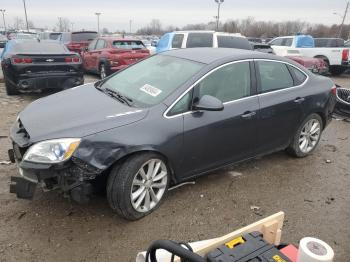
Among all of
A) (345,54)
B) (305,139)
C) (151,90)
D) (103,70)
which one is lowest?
(305,139)

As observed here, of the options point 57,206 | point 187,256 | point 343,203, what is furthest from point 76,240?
point 343,203

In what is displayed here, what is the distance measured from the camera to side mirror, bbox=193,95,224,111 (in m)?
3.17

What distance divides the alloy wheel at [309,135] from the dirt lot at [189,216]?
413mm

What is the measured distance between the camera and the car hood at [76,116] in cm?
284

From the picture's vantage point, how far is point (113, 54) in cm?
1016

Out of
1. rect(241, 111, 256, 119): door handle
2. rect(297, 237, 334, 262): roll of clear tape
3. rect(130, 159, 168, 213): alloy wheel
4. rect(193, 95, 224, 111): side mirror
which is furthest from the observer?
rect(241, 111, 256, 119): door handle

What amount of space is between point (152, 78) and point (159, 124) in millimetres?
823

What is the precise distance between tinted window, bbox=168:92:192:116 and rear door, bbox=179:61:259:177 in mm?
62

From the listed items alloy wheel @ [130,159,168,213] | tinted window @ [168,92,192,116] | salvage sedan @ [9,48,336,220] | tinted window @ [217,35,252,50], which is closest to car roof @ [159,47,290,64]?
salvage sedan @ [9,48,336,220]

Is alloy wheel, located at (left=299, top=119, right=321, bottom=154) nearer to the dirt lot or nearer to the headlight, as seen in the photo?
the dirt lot

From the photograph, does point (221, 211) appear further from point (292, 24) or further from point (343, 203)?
point (292, 24)

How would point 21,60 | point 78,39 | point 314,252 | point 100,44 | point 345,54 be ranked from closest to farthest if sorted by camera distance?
point 314,252 → point 21,60 → point 100,44 → point 345,54 → point 78,39

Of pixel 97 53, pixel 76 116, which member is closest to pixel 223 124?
pixel 76 116

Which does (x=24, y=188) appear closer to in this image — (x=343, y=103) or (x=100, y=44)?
(x=343, y=103)
